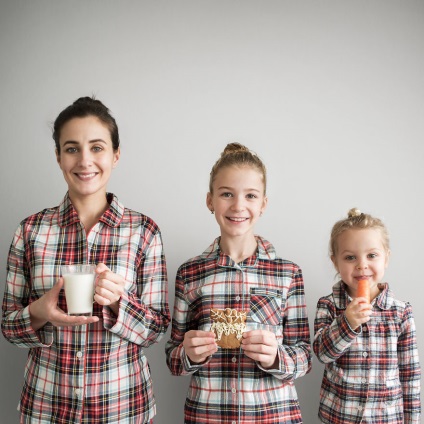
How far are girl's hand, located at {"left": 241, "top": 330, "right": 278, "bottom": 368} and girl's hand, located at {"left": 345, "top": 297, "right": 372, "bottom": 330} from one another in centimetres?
35

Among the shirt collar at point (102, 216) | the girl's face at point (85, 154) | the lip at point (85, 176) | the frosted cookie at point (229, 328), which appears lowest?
the frosted cookie at point (229, 328)

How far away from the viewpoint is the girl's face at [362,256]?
2004mm

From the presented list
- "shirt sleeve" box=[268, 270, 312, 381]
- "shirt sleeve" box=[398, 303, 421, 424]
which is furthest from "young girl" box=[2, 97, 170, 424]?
"shirt sleeve" box=[398, 303, 421, 424]

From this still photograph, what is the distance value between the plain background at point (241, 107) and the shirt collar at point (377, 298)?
37 centimetres

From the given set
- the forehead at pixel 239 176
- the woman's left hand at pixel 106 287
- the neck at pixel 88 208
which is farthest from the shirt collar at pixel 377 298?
the neck at pixel 88 208

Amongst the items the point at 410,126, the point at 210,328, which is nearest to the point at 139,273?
the point at 210,328

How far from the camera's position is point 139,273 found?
1.93 metres

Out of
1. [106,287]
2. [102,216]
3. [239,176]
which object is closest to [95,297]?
[106,287]

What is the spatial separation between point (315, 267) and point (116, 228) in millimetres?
1083

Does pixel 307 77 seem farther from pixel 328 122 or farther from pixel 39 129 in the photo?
pixel 39 129

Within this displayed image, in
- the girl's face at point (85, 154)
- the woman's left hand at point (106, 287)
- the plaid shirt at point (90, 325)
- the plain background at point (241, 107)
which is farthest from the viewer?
the plain background at point (241, 107)

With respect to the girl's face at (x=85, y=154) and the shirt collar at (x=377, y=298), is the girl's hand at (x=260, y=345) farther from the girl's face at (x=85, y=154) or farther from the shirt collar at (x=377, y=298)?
the girl's face at (x=85, y=154)

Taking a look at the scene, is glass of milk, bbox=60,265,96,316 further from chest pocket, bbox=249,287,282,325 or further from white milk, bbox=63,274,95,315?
chest pocket, bbox=249,287,282,325

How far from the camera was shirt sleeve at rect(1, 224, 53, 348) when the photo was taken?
1.78 m
